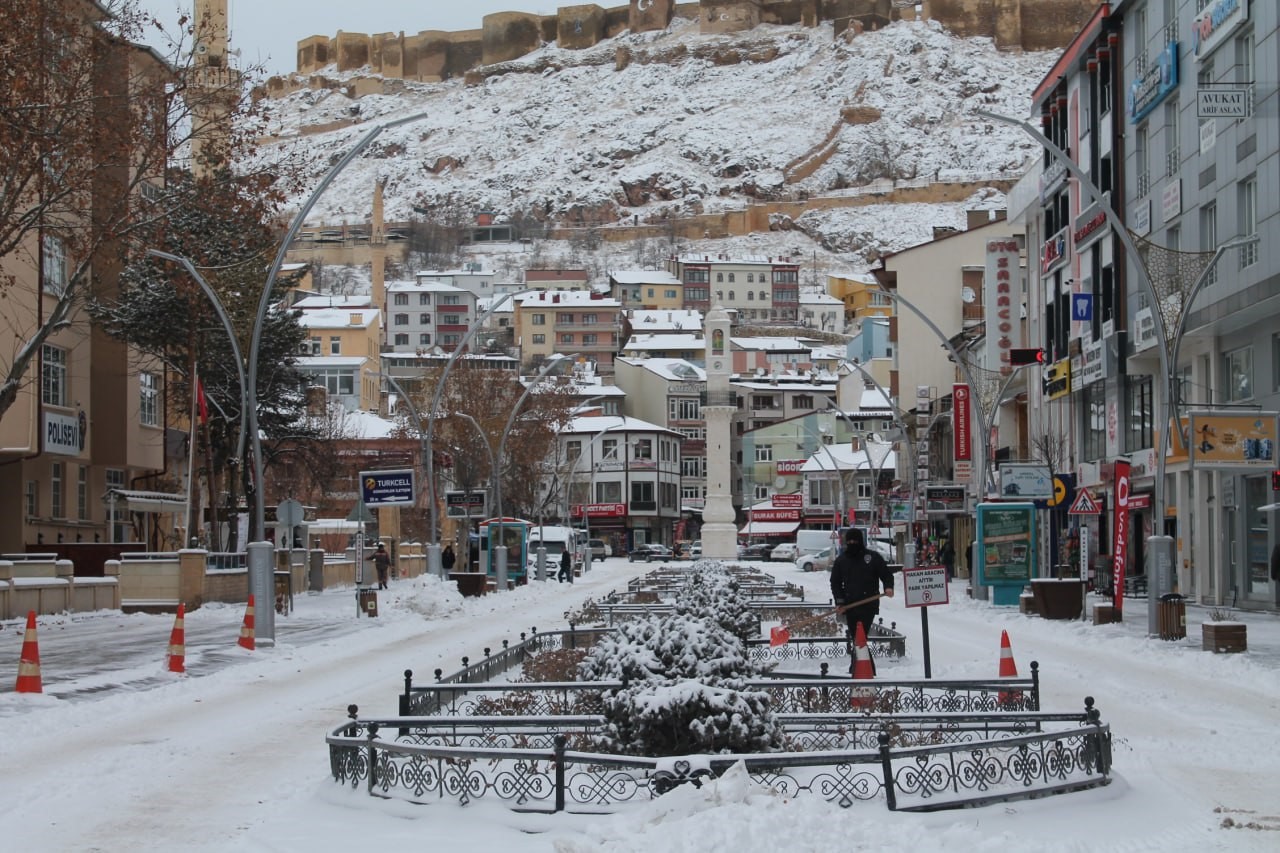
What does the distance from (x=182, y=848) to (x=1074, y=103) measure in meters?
49.5

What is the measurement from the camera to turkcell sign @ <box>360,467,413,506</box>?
38.9 metres

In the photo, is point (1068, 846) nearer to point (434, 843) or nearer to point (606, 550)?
point (434, 843)

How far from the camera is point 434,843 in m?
9.86

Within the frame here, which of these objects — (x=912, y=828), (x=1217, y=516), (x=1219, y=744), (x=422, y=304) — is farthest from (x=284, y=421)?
(x=422, y=304)

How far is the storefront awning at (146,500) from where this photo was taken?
47438 mm

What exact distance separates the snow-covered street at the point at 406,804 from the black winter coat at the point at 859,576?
1.73m

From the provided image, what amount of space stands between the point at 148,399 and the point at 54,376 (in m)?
8.30

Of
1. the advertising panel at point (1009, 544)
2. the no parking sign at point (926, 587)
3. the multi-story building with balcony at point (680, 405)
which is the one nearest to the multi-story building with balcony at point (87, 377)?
the no parking sign at point (926, 587)

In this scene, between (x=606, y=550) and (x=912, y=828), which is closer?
(x=912, y=828)

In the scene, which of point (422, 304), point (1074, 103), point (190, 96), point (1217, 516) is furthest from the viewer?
point (422, 304)

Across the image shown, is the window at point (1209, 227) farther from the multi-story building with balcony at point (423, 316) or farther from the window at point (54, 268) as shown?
the multi-story building with balcony at point (423, 316)

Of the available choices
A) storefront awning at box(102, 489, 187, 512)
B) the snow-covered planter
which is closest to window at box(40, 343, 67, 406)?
storefront awning at box(102, 489, 187, 512)

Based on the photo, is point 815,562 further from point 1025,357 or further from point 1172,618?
point 1172,618

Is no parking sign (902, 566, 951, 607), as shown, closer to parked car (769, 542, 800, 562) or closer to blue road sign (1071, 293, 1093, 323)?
blue road sign (1071, 293, 1093, 323)
